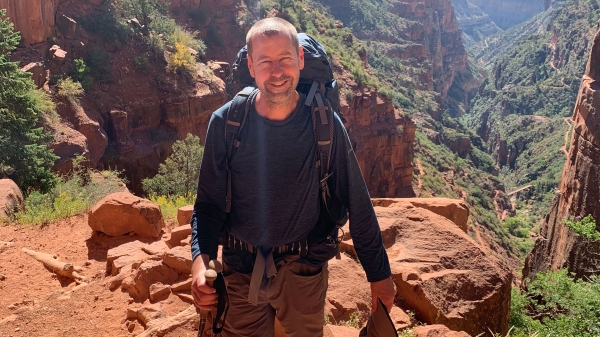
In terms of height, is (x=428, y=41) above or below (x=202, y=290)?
above

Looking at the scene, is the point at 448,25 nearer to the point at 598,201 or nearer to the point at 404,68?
the point at 404,68

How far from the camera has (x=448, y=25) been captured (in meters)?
94.2

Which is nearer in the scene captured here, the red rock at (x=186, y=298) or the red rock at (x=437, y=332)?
the red rock at (x=437, y=332)

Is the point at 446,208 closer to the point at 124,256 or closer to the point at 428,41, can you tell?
the point at 124,256

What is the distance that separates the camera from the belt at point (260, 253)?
209cm

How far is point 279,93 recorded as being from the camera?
6.64ft

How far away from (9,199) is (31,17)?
12850 mm

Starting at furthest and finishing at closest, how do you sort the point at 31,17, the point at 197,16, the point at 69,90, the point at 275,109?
the point at 197,16 → the point at 31,17 → the point at 69,90 → the point at 275,109

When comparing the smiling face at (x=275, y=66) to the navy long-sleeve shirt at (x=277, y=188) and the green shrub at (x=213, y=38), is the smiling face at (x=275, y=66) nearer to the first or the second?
the navy long-sleeve shirt at (x=277, y=188)

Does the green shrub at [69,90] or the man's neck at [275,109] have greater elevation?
the green shrub at [69,90]

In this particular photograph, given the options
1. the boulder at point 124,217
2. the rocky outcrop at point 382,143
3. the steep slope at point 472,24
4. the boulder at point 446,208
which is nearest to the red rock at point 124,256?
the boulder at point 124,217

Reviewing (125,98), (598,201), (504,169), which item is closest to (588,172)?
(598,201)

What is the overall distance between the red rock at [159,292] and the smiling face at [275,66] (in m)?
2.66

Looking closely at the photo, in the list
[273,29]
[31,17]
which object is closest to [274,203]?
[273,29]
